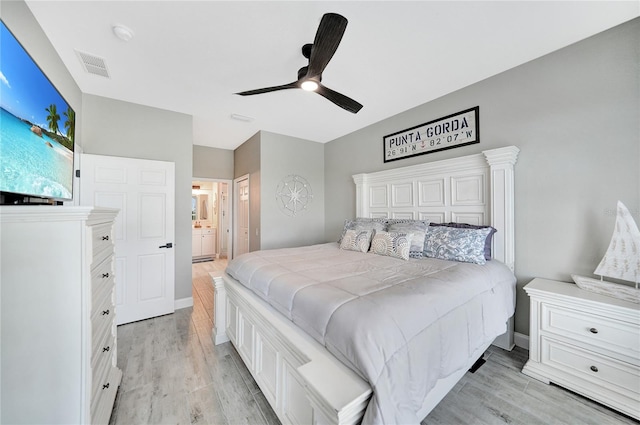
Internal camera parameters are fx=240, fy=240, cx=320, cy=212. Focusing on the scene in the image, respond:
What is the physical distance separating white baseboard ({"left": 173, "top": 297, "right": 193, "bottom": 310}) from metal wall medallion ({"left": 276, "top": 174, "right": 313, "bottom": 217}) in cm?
203

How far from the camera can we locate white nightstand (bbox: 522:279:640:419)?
5.19 ft

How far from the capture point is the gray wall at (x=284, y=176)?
4.23 metres

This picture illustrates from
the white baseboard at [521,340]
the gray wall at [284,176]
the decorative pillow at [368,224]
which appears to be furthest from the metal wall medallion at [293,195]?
the white baseboard at [521,340]

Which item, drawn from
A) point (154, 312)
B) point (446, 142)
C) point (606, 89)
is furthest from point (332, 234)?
point (606, 89)

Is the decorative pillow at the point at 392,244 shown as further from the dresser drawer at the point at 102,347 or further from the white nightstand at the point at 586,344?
the dresser drawer at the point at 102,347

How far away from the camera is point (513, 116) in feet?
8.07

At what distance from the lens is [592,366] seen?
172 cm

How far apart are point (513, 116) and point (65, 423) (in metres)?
3.90

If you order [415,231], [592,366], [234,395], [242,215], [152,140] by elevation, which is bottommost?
[234,395]

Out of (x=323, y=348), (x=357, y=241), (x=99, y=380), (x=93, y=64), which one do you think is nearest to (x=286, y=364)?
(x=323, y=348)

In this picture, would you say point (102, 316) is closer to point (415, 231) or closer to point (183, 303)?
point (183, 303)

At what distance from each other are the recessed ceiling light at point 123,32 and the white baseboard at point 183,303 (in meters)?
3.08

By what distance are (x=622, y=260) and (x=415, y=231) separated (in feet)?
4.81

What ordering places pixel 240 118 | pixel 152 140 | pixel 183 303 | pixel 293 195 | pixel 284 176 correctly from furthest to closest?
pixel 293 195
pixel 284 176
pixel 240 118
pixel 183 303
pixel 152 140
